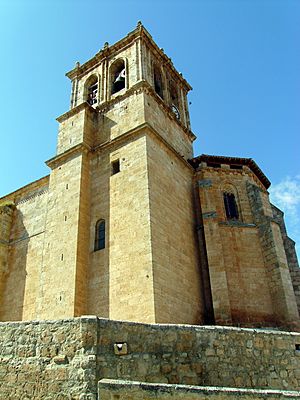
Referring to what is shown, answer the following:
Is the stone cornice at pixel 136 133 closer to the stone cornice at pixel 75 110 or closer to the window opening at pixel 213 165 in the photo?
the window opening at pixel 213 165

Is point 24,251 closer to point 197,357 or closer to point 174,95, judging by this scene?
point 174,95

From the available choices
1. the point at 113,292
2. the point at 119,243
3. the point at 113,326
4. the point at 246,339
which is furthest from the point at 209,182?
the point at 113,326

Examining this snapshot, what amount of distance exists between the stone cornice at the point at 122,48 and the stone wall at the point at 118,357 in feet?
56.4

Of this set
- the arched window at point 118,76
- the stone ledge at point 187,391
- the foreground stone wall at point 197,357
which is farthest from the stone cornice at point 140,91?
the stone ledge at point 187,391

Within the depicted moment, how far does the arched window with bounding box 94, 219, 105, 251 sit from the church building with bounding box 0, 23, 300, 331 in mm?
62

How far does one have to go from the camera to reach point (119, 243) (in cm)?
1361

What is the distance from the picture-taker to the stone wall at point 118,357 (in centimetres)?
577

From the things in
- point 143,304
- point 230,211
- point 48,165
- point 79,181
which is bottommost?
point 143,304

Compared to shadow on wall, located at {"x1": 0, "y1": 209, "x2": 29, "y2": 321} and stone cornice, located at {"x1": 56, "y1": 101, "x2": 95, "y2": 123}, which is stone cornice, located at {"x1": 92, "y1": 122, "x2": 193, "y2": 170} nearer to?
stone cornice, located at {"x1": 56, "y1": 101, "x2": 95, "y2": 123}

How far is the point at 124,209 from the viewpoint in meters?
14.2

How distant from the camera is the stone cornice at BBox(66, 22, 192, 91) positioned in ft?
64.5

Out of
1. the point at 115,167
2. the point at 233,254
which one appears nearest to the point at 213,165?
the point at 233,254

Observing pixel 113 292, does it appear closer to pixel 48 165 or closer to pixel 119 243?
pixel 119 243

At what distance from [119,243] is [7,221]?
350 inches
